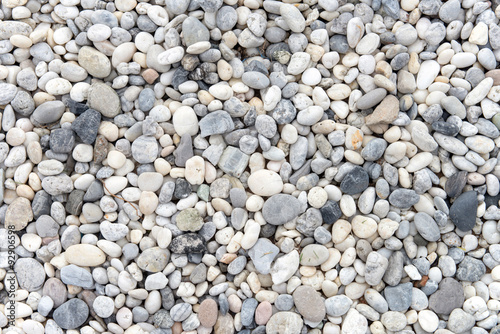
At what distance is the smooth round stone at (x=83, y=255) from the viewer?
114 cm

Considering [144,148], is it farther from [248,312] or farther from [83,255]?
[248,312]

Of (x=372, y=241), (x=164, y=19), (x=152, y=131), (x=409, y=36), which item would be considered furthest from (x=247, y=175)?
(x=409, y=36)

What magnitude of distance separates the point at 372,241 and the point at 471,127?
0.42m

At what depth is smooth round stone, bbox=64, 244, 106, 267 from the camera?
1.14 metres

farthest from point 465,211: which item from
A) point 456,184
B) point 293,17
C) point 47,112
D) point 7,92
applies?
point 7,92

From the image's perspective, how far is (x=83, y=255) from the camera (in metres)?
1.14

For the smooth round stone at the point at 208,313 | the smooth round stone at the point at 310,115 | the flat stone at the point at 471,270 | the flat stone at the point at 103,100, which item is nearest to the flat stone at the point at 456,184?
the flat stone at the point at 471,270

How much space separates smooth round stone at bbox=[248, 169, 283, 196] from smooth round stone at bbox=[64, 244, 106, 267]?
1.50 feet

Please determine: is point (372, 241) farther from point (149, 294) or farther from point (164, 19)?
point (164, 19)

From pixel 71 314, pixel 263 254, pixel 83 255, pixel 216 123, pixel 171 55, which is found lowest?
pixel 71 314

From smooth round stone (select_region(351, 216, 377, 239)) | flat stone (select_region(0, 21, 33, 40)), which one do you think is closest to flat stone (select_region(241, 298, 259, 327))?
smooth round stone (select_region(351, 216, 377, 239))

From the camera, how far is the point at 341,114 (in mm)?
1224

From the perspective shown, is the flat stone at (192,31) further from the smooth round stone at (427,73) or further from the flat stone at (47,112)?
the smooth round stone at (427,73)

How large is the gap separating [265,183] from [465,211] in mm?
551
